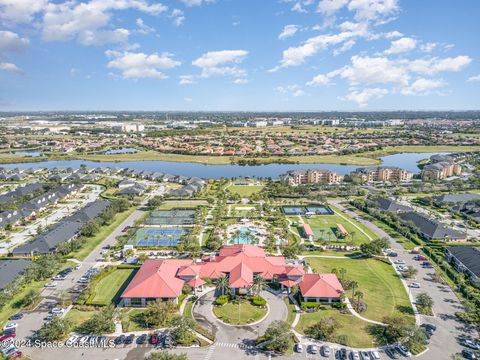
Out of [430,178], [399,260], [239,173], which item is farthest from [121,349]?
[430,178]

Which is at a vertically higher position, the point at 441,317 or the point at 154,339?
the point at 441,317

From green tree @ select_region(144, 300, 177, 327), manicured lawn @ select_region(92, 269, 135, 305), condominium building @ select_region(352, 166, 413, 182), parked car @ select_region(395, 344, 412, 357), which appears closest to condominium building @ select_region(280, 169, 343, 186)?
condominium building @ select_region(352, 166, 413, 182)

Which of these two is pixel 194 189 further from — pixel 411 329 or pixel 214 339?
pixel 411 329

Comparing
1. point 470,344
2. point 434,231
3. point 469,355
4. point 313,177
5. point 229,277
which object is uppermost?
point 313,177

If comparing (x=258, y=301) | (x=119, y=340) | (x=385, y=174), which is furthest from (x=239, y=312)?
(x=385, y=174)

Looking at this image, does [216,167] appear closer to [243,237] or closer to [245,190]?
[245,190]

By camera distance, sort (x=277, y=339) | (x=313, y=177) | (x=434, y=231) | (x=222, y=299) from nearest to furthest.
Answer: (x=277, y=339) < (x=222, y=299) < (x=434, y=231) < (x=313, y=177)
